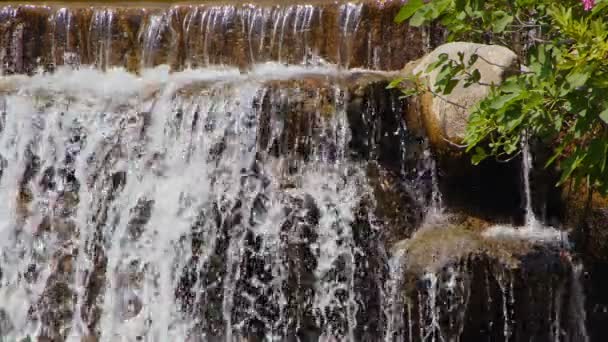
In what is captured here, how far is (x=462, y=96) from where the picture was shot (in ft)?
23.9

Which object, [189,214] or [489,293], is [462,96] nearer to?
[489,293]

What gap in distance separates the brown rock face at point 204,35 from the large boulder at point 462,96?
94.7 inches

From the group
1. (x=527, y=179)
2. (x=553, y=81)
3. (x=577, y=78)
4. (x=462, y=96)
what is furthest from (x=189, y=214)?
(x=577, y=78)

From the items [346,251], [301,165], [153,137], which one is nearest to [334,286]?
[346,251]

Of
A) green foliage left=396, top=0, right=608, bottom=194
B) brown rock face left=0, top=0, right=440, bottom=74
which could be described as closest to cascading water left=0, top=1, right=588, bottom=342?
brown rock face left=0, top=0, right=440, bottom=74

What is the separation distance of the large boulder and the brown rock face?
240 cm

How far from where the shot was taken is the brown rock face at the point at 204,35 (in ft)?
32.8

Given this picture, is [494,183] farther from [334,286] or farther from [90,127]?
[90,127]

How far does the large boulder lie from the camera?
7.23 m

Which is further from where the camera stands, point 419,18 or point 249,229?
point 249,229

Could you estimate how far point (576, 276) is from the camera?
273 inches

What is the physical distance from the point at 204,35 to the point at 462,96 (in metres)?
4.04

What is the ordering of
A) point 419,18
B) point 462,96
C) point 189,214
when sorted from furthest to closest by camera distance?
point 189,214, point 462,96, point 419,18

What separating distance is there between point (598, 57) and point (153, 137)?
5.01 meters
